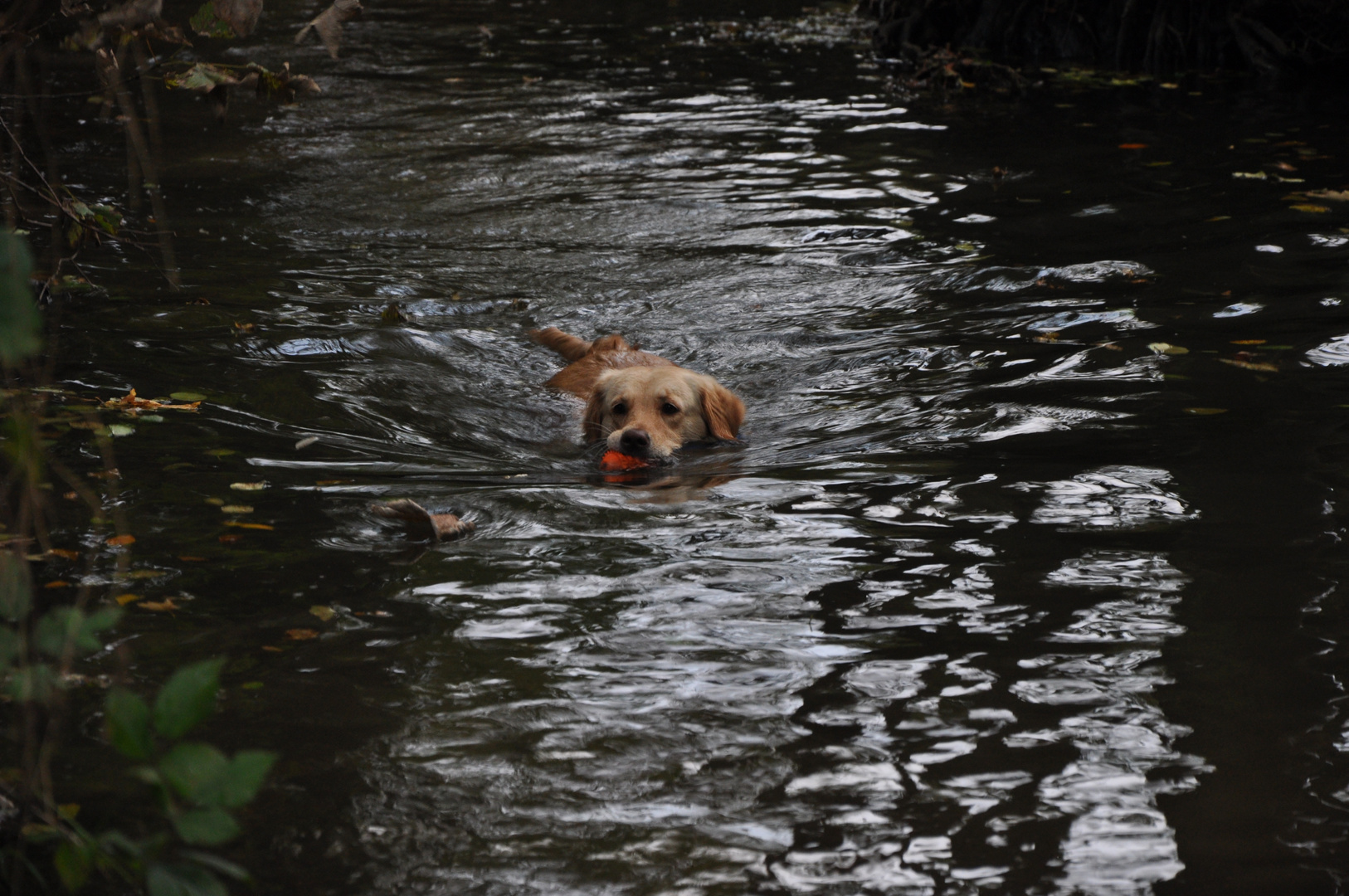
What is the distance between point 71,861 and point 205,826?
0.25 meters

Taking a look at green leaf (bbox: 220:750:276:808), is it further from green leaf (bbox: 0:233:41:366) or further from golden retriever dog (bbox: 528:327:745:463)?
golden retriever dog (bbox: 528:327:745:463)

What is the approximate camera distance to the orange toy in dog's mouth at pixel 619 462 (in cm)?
577

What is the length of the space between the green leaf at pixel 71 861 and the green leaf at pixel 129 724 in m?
0.18

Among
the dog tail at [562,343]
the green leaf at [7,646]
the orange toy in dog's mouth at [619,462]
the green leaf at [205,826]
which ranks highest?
the green leaf at [7,646]

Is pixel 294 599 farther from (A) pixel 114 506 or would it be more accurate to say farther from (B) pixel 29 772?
(B) pixel 29 772

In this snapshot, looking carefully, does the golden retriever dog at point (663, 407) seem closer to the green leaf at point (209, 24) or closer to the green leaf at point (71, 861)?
the green leaf at point (209, 24)

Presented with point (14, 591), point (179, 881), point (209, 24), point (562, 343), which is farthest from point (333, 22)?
point (562, 343)

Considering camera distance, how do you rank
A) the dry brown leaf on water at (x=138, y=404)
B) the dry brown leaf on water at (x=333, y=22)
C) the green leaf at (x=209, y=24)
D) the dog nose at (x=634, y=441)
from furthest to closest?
the dog nose at (x=634, y=441)
the dry brown leaf on water at (x=138, y=404)
the green leaf at (x=209, y=24)
the dry brown leaf on water at (x=333, y=22)

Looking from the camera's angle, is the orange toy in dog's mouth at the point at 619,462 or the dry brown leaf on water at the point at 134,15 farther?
the orange toy in dog's mouth at the point at 619,462

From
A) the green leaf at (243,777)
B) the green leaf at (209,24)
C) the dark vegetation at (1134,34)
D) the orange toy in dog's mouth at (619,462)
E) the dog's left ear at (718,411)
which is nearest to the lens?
the green leaf at (243,777)

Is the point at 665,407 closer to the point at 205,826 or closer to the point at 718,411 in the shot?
the point at 718,411

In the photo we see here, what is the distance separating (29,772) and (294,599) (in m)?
2.05

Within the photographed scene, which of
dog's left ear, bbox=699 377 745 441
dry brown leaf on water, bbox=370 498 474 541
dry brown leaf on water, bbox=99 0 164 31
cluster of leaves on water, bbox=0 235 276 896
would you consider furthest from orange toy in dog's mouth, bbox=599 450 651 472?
cluster of leaves on water, bbox=0 235 276 896

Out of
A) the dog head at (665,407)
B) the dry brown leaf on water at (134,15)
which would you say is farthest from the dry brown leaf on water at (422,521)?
the dog head at (665,407)
